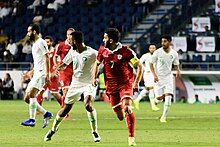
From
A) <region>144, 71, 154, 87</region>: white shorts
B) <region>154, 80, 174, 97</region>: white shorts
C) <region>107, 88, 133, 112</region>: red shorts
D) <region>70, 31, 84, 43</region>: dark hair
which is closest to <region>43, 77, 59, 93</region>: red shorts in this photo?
<region>154, 80, 174, 97</region>: white shorts

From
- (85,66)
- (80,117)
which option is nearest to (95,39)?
(80,117)

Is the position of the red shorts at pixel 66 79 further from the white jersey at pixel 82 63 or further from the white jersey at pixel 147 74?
the white jersey at pixel 147 74

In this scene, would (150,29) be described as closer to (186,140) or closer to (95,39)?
(95,39)

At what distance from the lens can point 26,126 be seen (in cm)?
1956

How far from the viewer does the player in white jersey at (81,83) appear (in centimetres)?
1541

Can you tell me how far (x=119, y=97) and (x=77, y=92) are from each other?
83cm

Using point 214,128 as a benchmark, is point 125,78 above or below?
above

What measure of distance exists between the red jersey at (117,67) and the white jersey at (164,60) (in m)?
8.00

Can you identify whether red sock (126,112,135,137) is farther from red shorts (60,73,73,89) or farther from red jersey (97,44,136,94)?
red shorts (60,73,73,89)

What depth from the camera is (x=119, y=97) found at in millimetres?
15445

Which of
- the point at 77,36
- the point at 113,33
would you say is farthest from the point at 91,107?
the point at 113,33

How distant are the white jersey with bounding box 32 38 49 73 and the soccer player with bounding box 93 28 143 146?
11.3 feet

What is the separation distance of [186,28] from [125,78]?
26965 mm

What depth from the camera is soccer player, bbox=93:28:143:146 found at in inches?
587
